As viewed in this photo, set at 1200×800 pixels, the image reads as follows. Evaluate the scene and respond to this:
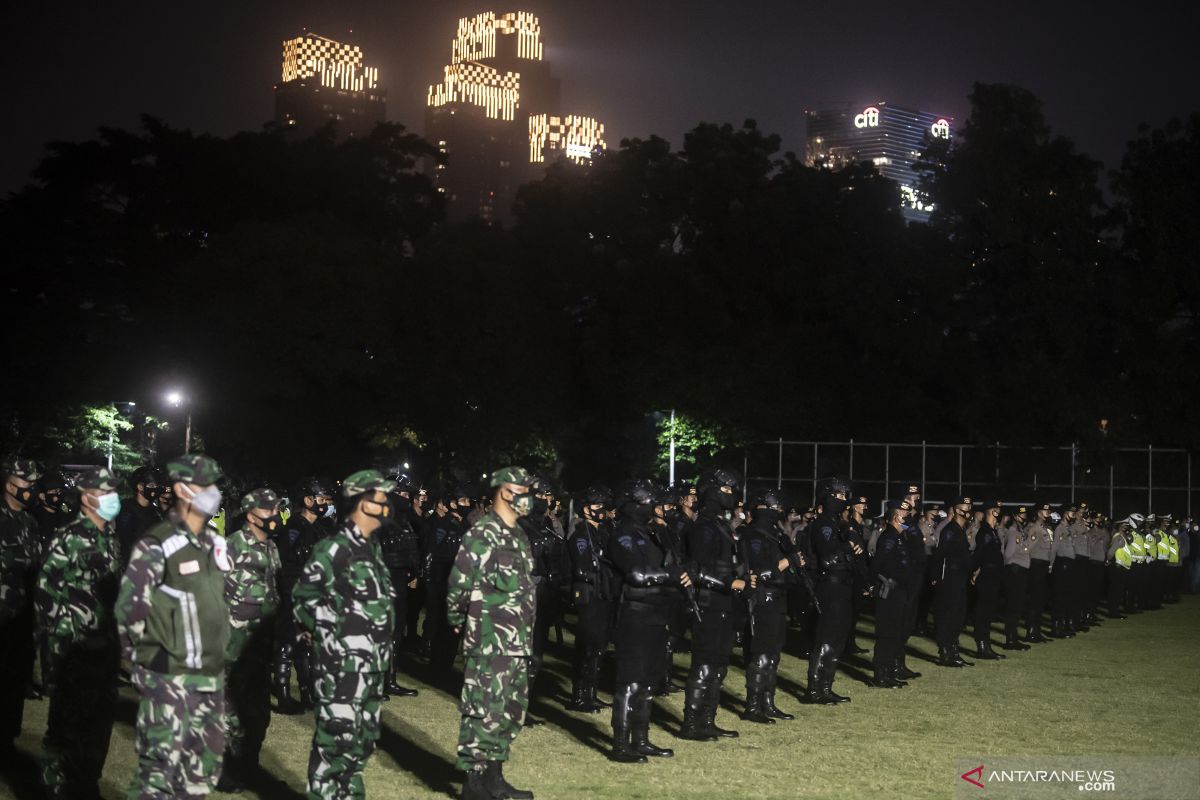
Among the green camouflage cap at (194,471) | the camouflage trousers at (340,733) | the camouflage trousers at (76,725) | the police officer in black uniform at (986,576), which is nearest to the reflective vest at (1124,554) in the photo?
the police officer in black uniform at (986,576)

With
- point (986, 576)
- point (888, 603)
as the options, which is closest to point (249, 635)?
point (888, 603)

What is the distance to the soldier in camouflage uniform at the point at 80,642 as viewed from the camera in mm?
8867

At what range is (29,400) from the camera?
4191 centimetres

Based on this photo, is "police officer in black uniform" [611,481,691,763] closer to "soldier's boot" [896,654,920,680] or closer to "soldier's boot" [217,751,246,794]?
"soldier's boot" [217,751,246,794]

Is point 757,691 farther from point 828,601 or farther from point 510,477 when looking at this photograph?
point 510,477

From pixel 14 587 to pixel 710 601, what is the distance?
18.4ft

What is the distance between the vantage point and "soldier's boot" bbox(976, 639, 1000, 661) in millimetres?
→ 19172

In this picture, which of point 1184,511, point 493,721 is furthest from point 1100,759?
point 1184,511

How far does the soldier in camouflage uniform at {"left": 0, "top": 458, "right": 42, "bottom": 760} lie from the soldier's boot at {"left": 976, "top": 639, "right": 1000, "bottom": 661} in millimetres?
12841

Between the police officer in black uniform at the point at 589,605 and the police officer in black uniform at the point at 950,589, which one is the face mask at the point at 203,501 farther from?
the police officer in black uniform at the point at 950,589

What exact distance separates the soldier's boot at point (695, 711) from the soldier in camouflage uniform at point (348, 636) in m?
4.61

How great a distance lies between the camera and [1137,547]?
1061 inches

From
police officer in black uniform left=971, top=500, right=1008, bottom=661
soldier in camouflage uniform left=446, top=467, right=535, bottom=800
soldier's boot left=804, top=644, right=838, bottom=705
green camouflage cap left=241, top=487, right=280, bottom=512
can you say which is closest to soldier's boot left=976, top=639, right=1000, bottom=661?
police officer in black uniform left=971, top=500, right=1008, bottom=661

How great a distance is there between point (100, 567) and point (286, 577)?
13.7 ft
